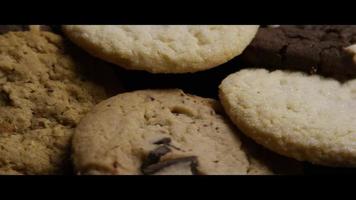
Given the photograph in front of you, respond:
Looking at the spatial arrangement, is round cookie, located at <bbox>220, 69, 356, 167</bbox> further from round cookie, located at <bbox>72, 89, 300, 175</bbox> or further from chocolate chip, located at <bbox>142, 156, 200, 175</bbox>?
chocolate chip, located at <bbox>142, 156, 200, 175</bbox>

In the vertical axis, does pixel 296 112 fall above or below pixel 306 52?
below

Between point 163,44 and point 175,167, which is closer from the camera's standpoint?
point 175,167

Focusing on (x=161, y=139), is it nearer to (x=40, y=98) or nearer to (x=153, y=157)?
(x=153, y=157)

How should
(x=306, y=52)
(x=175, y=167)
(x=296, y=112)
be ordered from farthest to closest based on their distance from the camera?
(x=306, y=52) → (x=296, y=112) → (x=175, y=167)

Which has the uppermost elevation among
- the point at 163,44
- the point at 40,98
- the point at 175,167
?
the point at 163,44

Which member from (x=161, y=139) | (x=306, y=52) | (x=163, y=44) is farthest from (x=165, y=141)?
(x=306, y=52)

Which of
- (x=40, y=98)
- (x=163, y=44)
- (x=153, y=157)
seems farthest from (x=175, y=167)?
(x=40, y=98)

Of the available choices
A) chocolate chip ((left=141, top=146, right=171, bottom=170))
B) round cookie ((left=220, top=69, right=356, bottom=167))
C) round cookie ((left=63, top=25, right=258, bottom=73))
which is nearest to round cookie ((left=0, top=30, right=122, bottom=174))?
round cookie ((left=63, top=25, right=258, bottom=73))

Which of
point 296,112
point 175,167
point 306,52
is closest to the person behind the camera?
point 175,167
